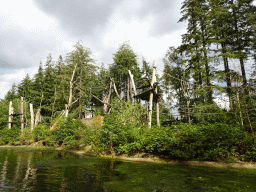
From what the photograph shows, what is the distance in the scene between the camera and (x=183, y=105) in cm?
1140

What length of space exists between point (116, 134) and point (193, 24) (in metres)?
17.6

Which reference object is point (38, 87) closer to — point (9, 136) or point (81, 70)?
point (81, 70)

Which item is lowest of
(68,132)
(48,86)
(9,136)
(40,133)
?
(9,136)

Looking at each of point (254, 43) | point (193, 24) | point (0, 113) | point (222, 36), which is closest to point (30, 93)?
point (0, 113)

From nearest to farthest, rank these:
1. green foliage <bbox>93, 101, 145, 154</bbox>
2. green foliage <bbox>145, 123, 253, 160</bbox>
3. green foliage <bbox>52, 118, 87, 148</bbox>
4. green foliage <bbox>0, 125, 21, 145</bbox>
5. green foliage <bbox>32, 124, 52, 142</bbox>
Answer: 1. green foliage <bbox>145, 123, 253, 160</bbox>
2. green foliage <bbox>93, 101, 145, 154</bbox>
3. green foliage <bbox>52, 118, 87, 148</bbox>
4. green foliage <bbox>32, 124, 52, 142</bbox>
5. green foliage <bbox>0, 125, 21, 145</bbox>

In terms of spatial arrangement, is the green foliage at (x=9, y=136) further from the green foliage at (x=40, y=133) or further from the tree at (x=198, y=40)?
the tree at (x=198, y=40)

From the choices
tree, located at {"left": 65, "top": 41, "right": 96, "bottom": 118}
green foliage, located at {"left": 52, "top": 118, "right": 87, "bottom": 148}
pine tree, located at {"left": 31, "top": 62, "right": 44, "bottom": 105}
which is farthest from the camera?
pine tree, located at {"left": 31, "top": 62, "right": 44, "bottom": 105}

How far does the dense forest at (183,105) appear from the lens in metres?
6.31

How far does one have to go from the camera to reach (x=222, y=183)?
3.64 meters

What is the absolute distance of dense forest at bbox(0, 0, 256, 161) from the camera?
631 centimetres

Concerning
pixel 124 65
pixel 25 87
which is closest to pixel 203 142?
pixel 124 65

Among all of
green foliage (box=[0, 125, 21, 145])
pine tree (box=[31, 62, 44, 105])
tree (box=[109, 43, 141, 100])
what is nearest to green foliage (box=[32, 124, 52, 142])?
green foliage (box=[0, 125, 21, 145])

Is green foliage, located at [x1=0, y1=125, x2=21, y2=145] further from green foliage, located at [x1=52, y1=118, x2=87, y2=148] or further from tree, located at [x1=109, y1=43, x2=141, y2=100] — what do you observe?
tree, located at [x1=109, y1=43, x2=141, y2=100]

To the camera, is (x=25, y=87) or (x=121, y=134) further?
(x=25, y=87)
